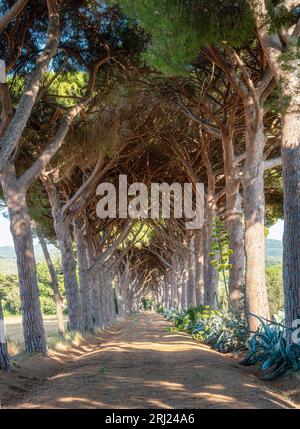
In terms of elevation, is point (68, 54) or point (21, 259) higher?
point (68, 54)

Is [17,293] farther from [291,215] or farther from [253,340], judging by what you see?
[291,215]

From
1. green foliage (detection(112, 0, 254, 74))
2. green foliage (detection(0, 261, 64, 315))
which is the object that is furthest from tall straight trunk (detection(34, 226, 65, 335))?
green foliage (detection(0, 261, 64, 315))

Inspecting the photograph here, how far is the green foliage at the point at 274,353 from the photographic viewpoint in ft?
22.8

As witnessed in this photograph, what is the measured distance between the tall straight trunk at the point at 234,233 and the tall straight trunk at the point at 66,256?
5232 mm

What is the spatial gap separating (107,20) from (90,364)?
7.64 m

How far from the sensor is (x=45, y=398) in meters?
5.49

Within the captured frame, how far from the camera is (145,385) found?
20.5 feet

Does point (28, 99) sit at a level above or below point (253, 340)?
above

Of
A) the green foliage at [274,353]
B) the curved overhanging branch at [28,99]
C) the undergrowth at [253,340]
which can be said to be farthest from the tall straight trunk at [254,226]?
the curved overhanging branch at [28,99]

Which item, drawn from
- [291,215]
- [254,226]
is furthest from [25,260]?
[291,215]

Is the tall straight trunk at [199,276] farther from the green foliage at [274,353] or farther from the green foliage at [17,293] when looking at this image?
the green foliage at [17,293]

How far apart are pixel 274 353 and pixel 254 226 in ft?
10.8
